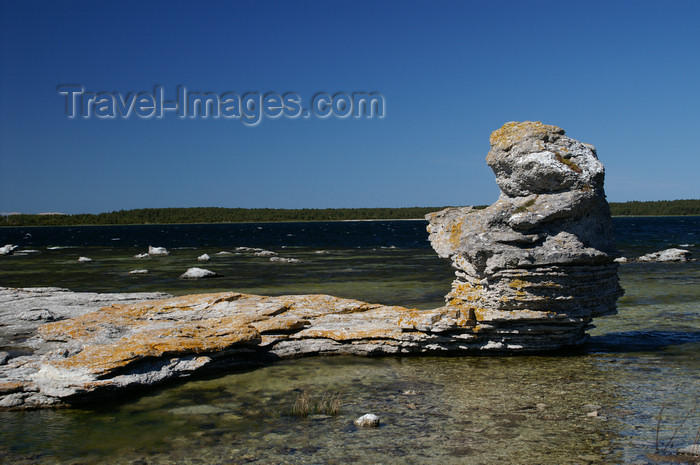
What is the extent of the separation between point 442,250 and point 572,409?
625 centimetres

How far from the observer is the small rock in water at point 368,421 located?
8672mm

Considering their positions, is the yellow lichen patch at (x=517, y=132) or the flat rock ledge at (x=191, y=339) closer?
the flat rock ledge at (x=191, y=339)

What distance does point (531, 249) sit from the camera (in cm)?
1312

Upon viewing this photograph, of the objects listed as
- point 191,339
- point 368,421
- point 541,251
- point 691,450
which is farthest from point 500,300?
point 191,339

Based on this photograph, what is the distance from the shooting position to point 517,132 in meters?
14.3

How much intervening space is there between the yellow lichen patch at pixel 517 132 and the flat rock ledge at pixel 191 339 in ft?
14.8

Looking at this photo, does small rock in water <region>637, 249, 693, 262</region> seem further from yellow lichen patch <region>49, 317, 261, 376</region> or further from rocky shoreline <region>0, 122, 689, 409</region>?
yellow lichen patch <region>49, 317, 261, 376</region>

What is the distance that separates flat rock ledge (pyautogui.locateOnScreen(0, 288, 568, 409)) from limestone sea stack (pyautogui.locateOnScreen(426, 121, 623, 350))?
1.20ft

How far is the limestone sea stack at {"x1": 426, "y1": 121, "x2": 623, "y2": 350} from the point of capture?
13.1 m

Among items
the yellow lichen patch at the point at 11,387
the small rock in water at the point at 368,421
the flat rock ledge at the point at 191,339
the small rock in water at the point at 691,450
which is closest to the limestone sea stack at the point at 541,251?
the flat rock ledge at the point at 191,339

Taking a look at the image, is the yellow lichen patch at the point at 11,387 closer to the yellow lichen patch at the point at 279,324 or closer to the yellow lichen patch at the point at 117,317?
the yellow lichen patch at the point at 117,317

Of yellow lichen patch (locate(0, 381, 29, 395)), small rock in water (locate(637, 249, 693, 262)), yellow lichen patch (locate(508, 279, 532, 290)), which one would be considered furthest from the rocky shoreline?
small rock in water (locate(637, 249, 693, 262))

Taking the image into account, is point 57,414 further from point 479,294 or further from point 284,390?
point 479,294

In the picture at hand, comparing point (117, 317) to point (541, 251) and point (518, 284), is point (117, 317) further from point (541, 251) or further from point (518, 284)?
point (541, 251)
